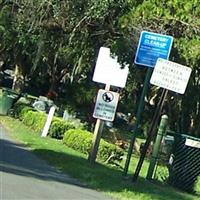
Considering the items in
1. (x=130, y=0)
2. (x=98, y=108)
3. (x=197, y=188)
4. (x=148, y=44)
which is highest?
(x=130, y=0)

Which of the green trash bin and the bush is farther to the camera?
the green trash bin

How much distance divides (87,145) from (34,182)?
9.57 m

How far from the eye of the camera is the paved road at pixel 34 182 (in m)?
11.4

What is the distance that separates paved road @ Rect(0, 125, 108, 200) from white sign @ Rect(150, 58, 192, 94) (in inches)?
111

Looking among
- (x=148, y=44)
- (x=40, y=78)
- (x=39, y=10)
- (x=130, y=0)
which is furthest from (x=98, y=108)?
(x=40, y=78)

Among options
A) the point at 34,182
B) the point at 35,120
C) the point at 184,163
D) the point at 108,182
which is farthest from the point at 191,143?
the point at 35,120

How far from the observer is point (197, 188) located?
17.8m

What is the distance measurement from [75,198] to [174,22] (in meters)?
9.17

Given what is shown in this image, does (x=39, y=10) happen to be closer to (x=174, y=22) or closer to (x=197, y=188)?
(x=174, y=22)

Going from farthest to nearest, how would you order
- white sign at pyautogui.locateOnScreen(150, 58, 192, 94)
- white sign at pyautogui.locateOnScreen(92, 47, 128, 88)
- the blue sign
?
white sign at pyautogui.locateOnScreen(92, 47, 128, 88) < the blue sign < white sign at pyautogui.locateOnScreen(150, 58, 192, 94)

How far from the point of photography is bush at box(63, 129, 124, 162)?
21.8 meters

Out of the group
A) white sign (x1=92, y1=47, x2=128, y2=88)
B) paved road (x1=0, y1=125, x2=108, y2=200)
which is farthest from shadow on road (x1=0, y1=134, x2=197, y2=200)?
white sign (x1=92, y1=47, x2=128, y2=88)

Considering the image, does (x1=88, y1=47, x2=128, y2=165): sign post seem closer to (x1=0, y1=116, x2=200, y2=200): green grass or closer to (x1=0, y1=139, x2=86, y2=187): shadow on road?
(x1=0, y1=116, x2=200, y2=200): green grass

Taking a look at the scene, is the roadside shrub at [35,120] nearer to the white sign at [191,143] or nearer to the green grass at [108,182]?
the green grass at [108,182]
